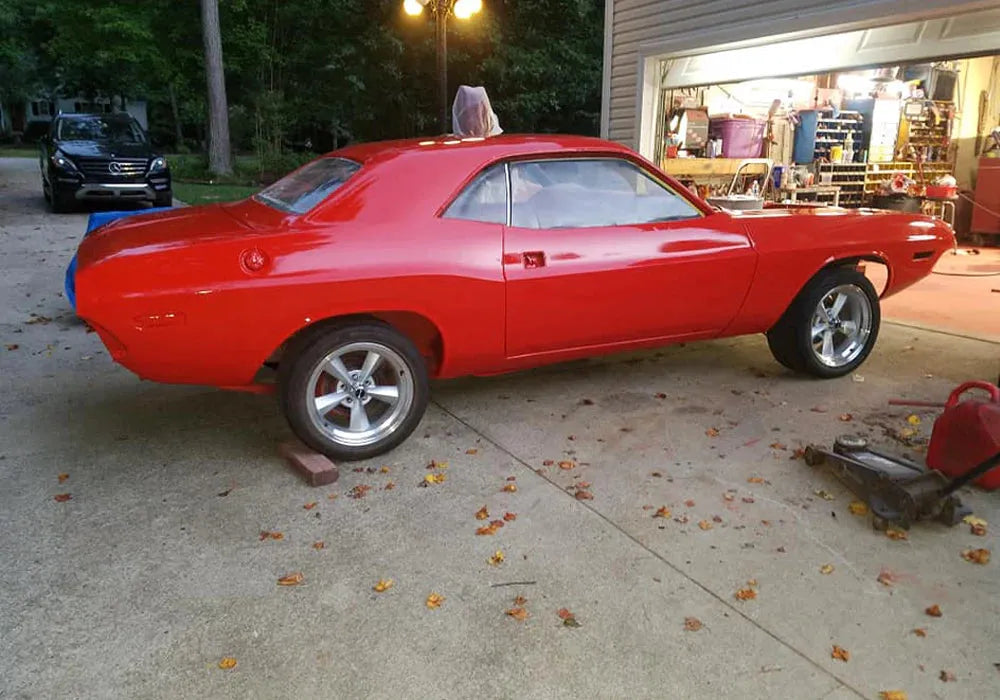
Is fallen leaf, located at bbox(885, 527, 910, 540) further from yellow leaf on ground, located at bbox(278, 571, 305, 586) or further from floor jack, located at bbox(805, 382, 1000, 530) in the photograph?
yellow leaf on ground, located at bbox(278, 571, 305, 586)

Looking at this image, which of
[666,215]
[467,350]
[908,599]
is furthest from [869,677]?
[666,215]

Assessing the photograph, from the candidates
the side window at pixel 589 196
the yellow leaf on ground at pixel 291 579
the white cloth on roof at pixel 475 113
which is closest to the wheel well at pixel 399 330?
the side window at pixel 589 196

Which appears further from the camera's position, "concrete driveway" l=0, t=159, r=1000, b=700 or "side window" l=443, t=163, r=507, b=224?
"side window" l=443, t=163, r=507, b=224

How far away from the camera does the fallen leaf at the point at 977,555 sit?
126 inches

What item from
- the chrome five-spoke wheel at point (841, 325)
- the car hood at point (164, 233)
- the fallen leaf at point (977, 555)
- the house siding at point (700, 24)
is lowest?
the fallen leaf at point (977, 555)

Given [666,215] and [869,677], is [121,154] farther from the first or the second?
[869,677]

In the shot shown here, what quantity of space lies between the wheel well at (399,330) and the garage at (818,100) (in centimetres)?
601

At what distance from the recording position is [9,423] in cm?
458

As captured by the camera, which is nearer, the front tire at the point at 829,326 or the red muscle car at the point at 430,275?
the red muscle car at the point at 430,275

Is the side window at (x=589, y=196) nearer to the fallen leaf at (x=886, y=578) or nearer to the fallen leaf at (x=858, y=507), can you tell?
the fallen leaf at (x=858, y=507)

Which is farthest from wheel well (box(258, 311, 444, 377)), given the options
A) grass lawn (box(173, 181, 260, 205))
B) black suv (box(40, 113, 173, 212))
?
grass lawn (box(173, 181, 260, 205))

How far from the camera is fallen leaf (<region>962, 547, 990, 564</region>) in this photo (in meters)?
3.20

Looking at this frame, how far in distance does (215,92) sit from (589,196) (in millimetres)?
19959

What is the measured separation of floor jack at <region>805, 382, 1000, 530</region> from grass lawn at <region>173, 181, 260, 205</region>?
1426 cm
